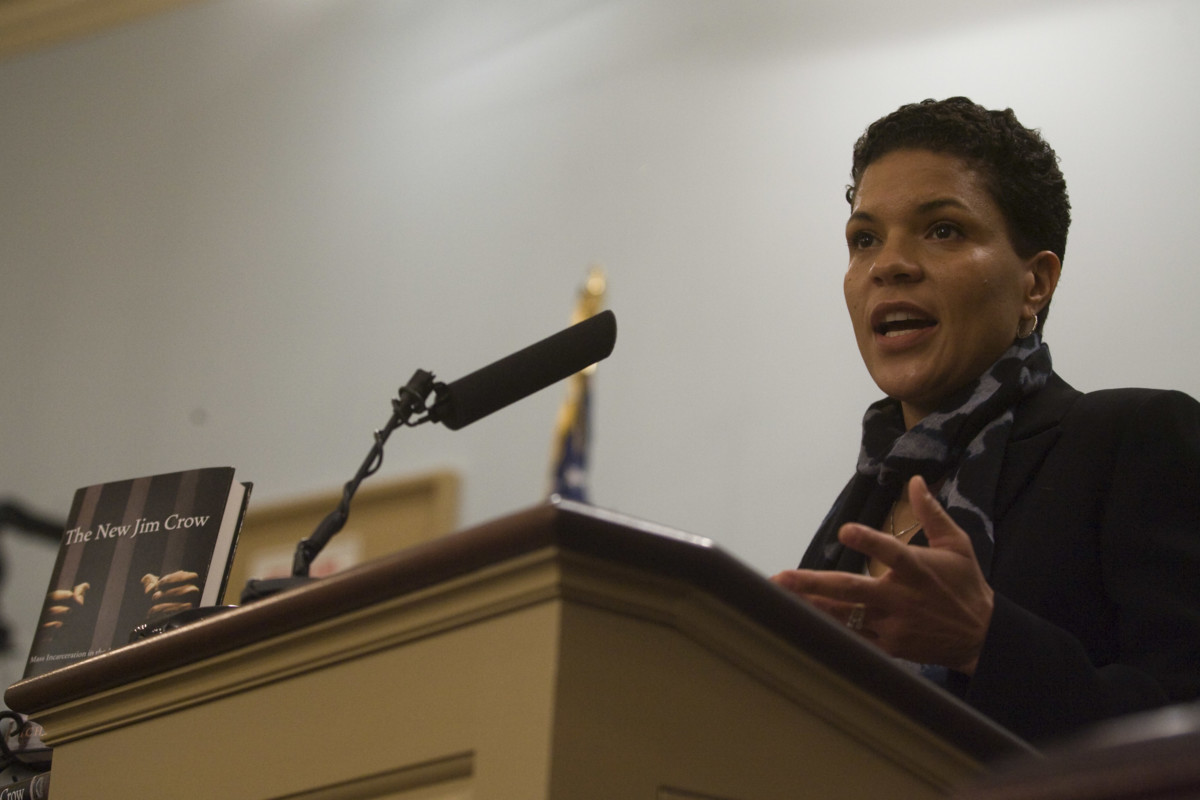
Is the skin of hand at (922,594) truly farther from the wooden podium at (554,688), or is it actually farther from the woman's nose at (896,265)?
the woman's nose at (896,265)

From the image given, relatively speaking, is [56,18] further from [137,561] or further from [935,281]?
[935,281]

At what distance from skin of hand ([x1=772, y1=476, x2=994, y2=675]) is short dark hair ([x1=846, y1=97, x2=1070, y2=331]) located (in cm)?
67

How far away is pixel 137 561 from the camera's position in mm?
1376

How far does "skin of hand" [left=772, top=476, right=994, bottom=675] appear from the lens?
94 centimetres

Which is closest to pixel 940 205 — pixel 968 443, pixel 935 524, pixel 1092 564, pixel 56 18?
pixel 968 443

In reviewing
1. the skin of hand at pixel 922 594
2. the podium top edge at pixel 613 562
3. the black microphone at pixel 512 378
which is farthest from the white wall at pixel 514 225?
the podium top edge at pixel 613 562

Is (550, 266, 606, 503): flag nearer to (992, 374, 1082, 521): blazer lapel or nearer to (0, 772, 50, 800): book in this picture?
(992, 374, 1082, 521): blazer lapel

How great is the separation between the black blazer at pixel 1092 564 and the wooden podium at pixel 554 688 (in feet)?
0.52

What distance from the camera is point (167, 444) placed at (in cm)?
442

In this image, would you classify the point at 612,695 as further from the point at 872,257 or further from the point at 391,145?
the point at 391,145

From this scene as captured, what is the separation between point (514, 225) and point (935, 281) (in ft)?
8.90

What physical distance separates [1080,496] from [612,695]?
2.42 ft

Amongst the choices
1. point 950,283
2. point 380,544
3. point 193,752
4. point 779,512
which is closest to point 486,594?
point 193,752

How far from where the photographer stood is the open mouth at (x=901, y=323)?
1537mm
